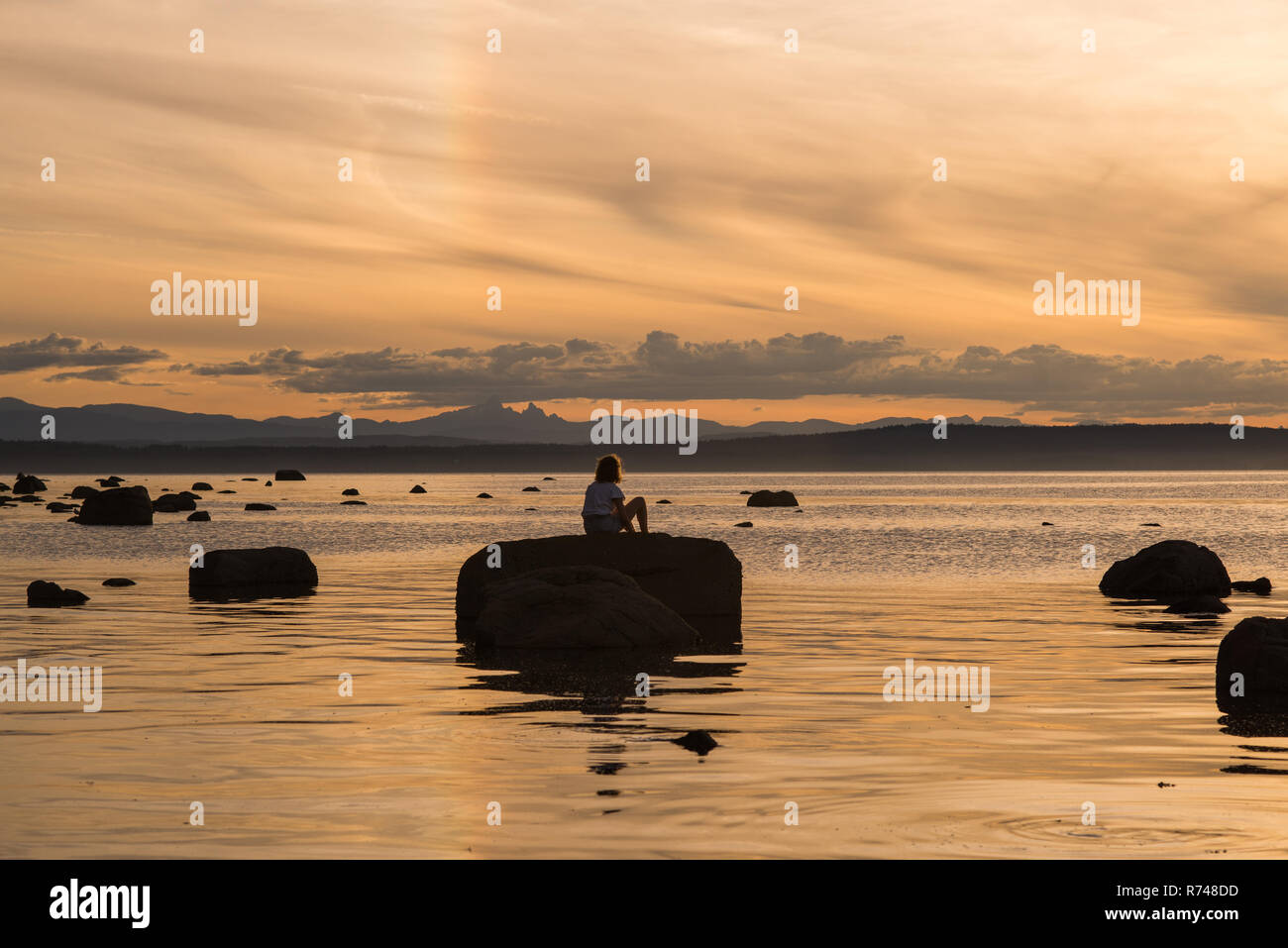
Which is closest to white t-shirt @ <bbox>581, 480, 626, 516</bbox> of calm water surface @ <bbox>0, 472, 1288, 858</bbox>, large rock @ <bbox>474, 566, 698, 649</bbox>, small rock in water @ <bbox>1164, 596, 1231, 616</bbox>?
calm water surface @ <bbox>0, 472, 1288, 858</bbox>

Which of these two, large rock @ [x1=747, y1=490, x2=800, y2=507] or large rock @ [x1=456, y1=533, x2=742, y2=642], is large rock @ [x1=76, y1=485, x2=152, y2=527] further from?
large rock @ [x1=747, y1=490, x2=800, y2=507]

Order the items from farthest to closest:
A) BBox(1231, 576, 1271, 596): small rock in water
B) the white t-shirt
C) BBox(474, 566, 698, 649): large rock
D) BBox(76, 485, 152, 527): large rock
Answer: BBox(76, 485, 152, 527): large rock
BBox(1231, 576, 1271, 596): small rock in water
the white t-shirt
BBox(474, 566, 698, 649): large rock

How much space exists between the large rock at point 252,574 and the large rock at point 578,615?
11227mm

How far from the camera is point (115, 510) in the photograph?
216 ft

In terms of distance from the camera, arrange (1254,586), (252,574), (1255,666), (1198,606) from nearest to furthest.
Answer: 1. (1255,666)
2. (1198,606)
3. (252,574)
4. (1254,586)

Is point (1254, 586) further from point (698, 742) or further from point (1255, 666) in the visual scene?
point (698, 742)

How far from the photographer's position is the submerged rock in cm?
2597

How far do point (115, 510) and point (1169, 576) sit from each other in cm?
5060

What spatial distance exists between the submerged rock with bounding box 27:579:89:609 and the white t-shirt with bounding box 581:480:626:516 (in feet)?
32.9

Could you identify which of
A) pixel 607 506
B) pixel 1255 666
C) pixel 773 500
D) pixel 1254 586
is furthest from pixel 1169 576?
pixel 773 500

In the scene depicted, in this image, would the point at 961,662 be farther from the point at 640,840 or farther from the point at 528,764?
the point at 640,840

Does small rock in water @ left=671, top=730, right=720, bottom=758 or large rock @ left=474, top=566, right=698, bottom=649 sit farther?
Answer: large rock @ left=474, top=566, right=698, bottom=649
